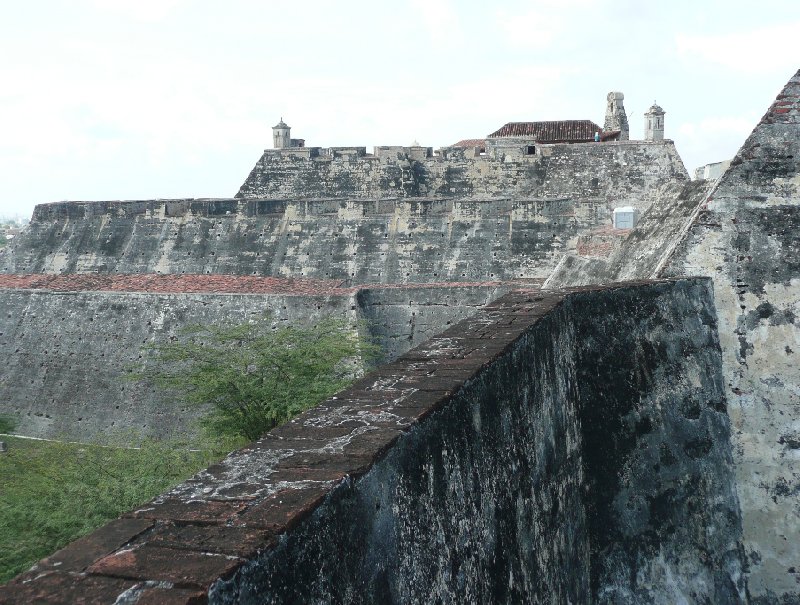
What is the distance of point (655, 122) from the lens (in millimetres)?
27453

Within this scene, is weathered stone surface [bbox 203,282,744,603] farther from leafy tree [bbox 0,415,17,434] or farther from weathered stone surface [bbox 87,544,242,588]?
leafy tree [bbox 0,415,17,434]

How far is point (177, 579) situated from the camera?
5.00 feet

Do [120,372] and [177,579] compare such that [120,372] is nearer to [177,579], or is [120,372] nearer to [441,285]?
[441,285]

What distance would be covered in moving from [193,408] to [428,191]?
939 centimetres

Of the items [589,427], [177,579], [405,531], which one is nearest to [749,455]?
[589,427]

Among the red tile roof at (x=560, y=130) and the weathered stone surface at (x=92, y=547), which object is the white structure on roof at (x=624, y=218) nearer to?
the weathered stone surface at (x=92, y=547)

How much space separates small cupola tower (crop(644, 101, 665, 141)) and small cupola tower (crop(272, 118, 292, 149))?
12742mm

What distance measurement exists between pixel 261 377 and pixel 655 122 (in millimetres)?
21038

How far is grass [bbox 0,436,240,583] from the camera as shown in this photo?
299 inches

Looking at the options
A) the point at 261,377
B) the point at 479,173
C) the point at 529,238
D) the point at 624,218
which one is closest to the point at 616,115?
the point at 479,173

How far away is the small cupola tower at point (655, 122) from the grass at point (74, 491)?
21513mm

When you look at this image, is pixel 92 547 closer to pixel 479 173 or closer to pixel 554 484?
pixel 554 484

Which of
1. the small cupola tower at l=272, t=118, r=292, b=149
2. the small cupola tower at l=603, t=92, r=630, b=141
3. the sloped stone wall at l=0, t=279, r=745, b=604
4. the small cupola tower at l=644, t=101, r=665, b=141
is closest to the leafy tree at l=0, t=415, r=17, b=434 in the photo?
the small cupola tower at l=272, t=118, r=292, b=149

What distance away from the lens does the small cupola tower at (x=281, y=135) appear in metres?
23.9
